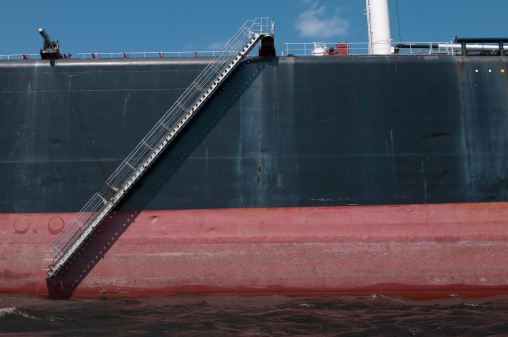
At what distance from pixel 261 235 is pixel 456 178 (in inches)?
248

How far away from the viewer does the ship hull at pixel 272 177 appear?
1196cm

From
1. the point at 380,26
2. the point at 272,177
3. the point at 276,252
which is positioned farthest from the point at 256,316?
the point at 380,26

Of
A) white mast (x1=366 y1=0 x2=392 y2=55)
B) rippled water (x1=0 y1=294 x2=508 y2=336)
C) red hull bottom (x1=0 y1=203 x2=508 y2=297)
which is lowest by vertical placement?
rippled water (x1=0 y1=294 x2=508 y2=336)

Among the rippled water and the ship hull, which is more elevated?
the ship hull

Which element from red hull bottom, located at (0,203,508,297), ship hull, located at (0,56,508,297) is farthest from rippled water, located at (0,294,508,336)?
ship hull, located at (0,56,508,297)

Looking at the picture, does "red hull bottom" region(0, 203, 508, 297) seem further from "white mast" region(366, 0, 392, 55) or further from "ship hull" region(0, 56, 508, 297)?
"white mast" region(366, 0, 392, 55)

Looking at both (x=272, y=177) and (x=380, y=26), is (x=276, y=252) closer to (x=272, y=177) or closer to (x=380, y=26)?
(x=272, y=177)

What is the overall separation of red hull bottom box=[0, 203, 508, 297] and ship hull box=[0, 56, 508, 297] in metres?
0.04

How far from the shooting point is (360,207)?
1248 cm

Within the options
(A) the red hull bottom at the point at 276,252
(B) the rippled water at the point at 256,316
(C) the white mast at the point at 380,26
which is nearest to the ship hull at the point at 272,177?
(A) the red hull bottom at the point at 276,252

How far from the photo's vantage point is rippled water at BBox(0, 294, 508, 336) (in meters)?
8.84

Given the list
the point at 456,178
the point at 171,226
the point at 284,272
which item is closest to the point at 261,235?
the point at 284,272

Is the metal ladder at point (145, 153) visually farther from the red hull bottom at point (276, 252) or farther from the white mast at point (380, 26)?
the white mast at point (380, 26)

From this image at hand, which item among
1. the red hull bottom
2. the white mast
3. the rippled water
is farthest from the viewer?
the white mast
